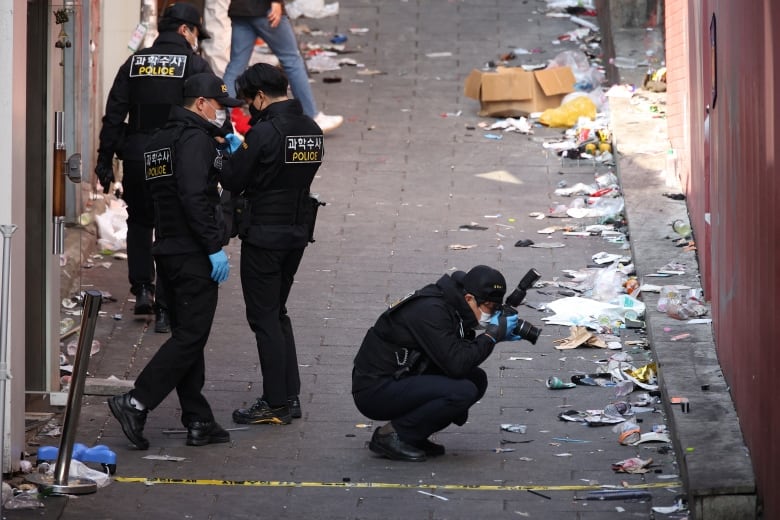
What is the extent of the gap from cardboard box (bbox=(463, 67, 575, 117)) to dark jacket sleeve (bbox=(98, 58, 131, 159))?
5359 millimetres

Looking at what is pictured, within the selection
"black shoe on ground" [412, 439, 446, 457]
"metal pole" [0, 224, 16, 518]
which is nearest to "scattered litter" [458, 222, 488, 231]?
"black shoe on ground" [412, 439, 446, 457]

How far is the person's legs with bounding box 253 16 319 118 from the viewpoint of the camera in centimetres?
1227

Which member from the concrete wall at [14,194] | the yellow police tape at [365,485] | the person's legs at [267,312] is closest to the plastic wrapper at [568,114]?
the person's legs at [267,312]

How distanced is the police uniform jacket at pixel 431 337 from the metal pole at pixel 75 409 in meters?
1.42

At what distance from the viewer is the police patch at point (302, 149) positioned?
7.22 meters

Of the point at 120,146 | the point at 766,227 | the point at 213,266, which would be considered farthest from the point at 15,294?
the point at 766,227

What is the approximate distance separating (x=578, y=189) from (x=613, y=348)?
3284 millimetres

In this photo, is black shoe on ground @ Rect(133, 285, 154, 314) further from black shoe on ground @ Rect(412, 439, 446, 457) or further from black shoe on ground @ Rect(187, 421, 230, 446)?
black shoe on ground @ Rect(412, 439, 446, 457)

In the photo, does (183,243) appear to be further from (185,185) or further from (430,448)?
(430,448)

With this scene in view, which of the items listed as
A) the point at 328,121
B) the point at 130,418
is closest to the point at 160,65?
the point at 130,418

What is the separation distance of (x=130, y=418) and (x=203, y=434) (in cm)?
38

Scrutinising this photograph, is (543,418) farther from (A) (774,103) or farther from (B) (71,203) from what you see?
(B) (71,203)

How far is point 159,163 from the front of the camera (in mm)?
7020

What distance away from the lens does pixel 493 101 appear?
1345 centimetres
